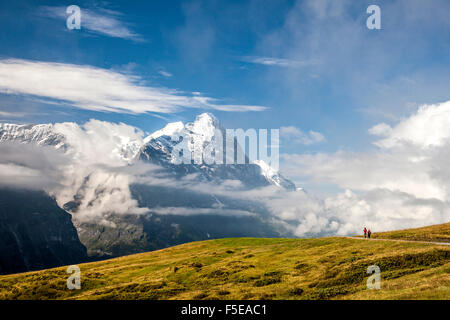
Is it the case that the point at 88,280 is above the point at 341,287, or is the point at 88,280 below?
below

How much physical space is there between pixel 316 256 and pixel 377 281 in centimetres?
2661

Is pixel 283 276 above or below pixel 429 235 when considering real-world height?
below

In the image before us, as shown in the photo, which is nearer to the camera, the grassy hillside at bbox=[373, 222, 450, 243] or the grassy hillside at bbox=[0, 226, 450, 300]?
the grassy hillside at bbox=[0, 226, 450, 300]

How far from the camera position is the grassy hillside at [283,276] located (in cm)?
4719

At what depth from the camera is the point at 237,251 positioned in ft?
340

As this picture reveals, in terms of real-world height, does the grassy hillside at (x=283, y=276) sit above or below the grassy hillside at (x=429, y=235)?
below

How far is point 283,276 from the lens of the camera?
64.2 metres

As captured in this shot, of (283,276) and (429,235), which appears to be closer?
(283,276)

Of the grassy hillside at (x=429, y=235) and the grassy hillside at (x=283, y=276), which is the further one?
the grassy hillside at (x=429, y=235)

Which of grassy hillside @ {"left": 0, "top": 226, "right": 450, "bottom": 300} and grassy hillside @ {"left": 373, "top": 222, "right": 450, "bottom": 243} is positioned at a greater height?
grassy hillside @ {"left": 373, "top": 222, "right": 450, "bottom": 243}

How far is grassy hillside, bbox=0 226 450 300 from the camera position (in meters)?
47.2
